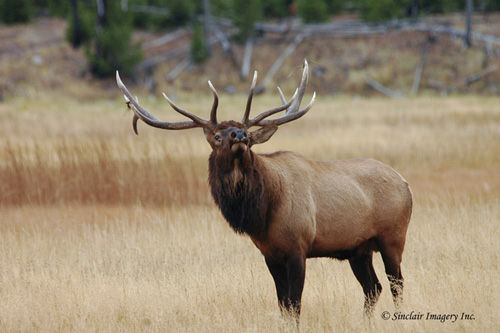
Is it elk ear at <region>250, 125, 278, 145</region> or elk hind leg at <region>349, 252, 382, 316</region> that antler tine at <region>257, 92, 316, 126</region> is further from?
elk hind leg at <region>349, 252, 382, 316</region>

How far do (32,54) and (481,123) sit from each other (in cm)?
2598

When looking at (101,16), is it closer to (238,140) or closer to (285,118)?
(285,118)

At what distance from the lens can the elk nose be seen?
5.32 meters

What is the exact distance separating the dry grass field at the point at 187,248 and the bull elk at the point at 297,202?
42 centimetres

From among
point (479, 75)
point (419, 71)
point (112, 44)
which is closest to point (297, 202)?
point (112, 44)

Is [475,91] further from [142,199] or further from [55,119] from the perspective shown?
[142,199]

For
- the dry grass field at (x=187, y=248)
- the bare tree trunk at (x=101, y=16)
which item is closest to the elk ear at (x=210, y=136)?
the dry grass field at (x=187, y=248)

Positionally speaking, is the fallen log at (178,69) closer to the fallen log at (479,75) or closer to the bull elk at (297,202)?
the fallen log at (479,75)

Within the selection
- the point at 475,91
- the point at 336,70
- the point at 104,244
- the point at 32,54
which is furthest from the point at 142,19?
the point at 104,244

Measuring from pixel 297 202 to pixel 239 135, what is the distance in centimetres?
89

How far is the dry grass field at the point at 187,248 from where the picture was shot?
6176mm

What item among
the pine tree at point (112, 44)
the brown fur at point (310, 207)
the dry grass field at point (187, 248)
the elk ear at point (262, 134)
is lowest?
the pine tree at point (112, 44)

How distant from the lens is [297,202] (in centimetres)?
584

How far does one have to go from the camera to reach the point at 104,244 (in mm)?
8875
